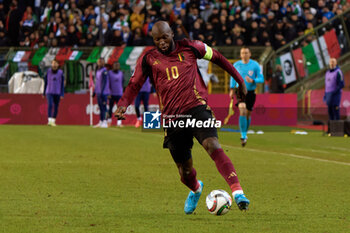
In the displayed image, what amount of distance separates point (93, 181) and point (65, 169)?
159cm

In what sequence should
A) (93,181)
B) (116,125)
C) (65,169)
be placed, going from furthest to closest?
(116,125) → (65,169) → (93,181)

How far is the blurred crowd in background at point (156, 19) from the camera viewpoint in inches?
1091

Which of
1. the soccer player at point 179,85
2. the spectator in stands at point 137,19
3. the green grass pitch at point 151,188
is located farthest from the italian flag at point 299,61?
the soccer player at point 179,85

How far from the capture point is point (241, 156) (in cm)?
1366

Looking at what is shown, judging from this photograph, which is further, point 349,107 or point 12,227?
point 349,107

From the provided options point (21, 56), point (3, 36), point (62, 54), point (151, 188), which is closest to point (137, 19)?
point (62, 54)

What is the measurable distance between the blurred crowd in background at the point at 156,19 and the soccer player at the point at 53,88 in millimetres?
3195

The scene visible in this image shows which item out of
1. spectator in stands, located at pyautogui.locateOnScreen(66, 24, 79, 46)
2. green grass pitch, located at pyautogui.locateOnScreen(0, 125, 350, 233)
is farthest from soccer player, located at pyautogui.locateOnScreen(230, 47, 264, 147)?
spectator in stands, located at pyautogui.locateOnScreen(66, 24, 79, 46)

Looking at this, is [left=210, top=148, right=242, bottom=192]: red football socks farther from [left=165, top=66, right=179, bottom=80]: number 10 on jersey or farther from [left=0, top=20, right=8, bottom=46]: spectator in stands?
[left=0, top=20, right=8, bottom=46]: spectator in stands

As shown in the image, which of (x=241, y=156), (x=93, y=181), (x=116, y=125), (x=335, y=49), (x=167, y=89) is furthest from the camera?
(x=116, y=125)

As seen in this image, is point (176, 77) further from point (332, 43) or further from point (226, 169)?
point (332, 43)

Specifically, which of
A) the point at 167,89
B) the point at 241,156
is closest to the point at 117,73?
the point at 241,156

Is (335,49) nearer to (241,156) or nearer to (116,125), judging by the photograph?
(116,125)

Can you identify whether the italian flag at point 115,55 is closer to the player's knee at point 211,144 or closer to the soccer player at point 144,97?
the soccer player at point 144,97
